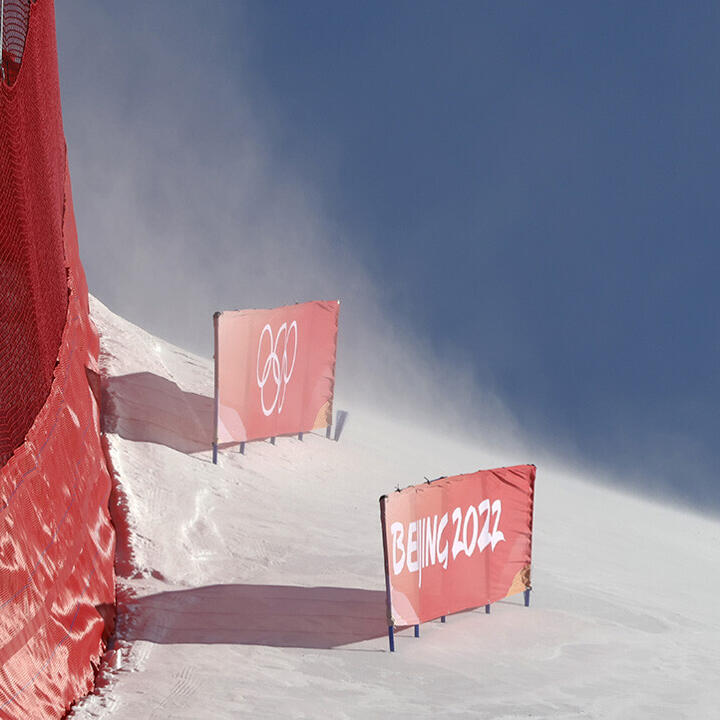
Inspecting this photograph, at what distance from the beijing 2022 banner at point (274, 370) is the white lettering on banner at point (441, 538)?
9.45ft

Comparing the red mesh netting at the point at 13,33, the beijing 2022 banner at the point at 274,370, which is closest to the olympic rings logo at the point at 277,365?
the beijing 2022 banner at the point at 274,370

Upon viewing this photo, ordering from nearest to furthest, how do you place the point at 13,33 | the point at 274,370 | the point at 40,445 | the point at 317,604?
the point at 40,445 < the point at 13,33 < the point at 317,604 < the point at 274,370

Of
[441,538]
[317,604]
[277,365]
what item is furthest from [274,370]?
[441,538]

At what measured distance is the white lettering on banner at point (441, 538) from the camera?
7168 mm

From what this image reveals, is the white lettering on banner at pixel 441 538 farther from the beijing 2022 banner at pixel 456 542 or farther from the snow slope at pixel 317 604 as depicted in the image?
the snow slope at pixel 317 604

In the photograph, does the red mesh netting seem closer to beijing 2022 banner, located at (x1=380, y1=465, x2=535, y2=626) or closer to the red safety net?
the red safety net

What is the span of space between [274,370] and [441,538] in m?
3.42

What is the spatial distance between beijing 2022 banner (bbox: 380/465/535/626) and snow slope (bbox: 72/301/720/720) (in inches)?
8.2

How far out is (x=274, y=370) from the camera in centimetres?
1048

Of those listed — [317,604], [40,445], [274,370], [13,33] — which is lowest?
[317,604]

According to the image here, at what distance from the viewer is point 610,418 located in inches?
994

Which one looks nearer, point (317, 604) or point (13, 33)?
point (13, 33)

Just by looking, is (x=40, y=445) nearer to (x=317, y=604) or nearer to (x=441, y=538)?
(x=317, y=604)

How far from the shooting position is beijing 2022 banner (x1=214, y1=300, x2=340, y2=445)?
986 cm
